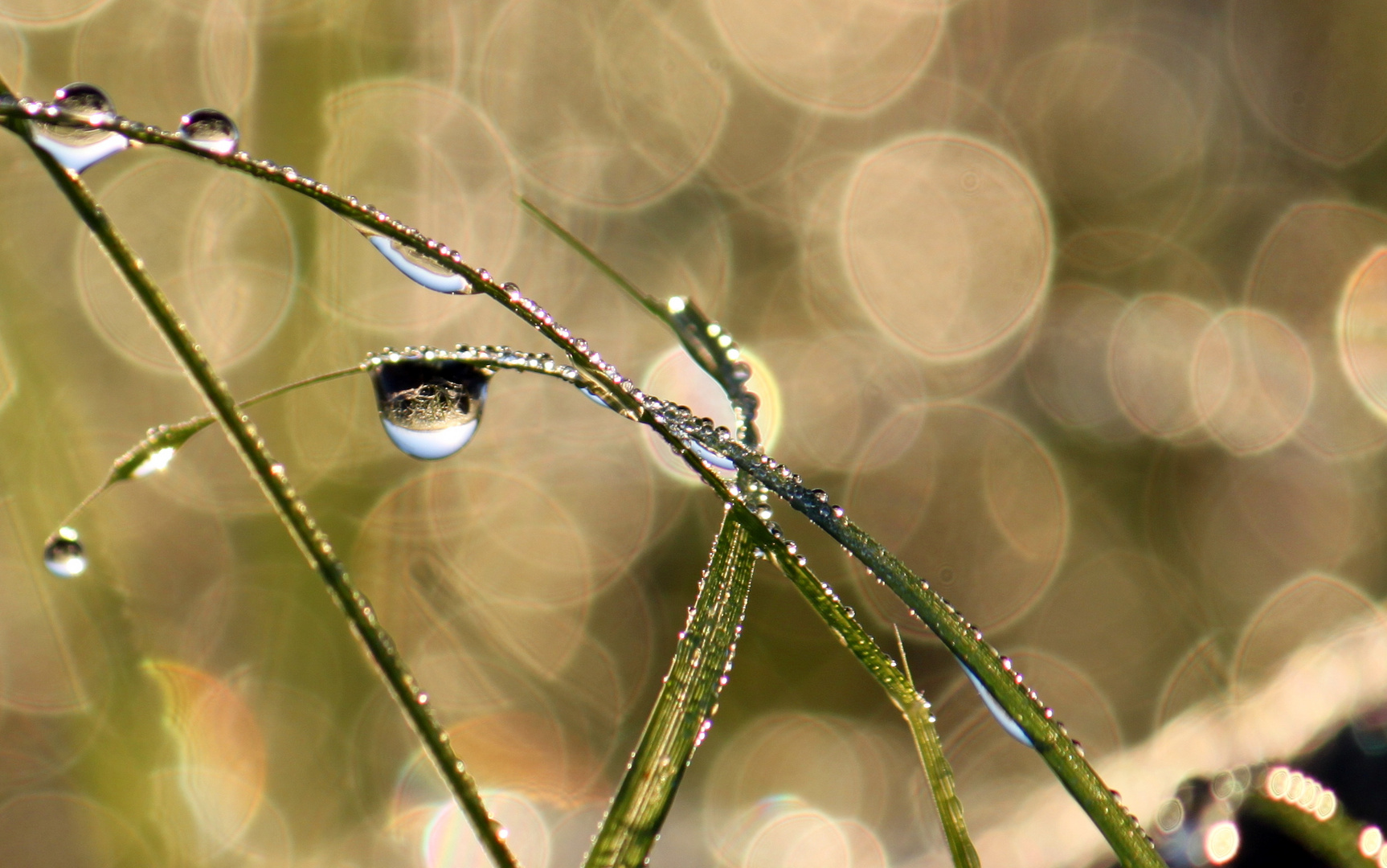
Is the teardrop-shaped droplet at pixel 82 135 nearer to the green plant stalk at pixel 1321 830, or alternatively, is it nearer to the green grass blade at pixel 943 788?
the green grass blade at pixel 943 788

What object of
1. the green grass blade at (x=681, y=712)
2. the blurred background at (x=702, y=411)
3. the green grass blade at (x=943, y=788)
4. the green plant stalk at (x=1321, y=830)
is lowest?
the green plant stalk at (x=1321, y=830)

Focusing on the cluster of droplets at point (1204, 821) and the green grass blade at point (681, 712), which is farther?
the cluster of droplets at point (1204, 821)

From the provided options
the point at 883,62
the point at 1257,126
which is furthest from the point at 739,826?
the point at 883,62

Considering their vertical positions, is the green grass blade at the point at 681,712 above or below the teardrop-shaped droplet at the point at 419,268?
below

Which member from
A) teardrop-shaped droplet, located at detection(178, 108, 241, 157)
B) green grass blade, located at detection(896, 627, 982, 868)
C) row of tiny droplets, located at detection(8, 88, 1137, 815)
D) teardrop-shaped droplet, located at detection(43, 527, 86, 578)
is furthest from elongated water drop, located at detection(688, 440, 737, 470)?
teardrop-shaped droplet, located at detection(43, 527, 86, 578)

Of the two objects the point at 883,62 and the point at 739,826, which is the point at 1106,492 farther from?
the point at 883,62

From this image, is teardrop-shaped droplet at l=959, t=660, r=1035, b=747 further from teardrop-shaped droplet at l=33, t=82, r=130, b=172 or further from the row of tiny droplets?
teardrop-shaped droplet at l=33, t=82, r=130, b=172

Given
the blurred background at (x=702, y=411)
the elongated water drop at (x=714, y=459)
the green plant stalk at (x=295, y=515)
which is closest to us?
the green plant stalk at (x=295, y=515)

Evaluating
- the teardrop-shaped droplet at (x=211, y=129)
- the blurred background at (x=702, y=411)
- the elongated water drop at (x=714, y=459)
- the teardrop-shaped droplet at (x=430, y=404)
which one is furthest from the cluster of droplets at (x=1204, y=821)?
the teardrop-shaped droplet at (x=211, y=129)
